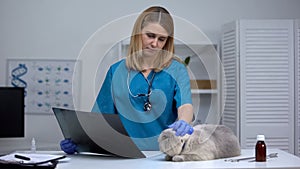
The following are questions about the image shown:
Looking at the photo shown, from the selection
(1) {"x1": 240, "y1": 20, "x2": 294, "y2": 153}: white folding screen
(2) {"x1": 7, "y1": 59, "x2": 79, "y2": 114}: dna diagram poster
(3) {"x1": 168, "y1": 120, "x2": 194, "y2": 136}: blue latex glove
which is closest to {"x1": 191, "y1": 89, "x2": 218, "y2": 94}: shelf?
(1) {"x1": 240, "y1": 20, "x2": 294, "y2": 153}: white folding screen

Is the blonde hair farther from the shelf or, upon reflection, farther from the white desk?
the shelf

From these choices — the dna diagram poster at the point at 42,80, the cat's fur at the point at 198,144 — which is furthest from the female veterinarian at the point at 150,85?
the dna diagram poster at the point at 42,80

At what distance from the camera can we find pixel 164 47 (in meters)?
2.00

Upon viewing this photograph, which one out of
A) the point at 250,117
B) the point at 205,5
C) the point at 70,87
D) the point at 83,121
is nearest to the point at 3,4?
the point at 70,87

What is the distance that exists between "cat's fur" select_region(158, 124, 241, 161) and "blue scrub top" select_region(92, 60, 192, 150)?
13.9 inches

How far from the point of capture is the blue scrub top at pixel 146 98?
204 centimetres

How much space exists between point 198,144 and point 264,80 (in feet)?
6.18

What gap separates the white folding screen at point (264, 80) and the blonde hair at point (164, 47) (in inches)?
55.4

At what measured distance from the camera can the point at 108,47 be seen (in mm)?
3633

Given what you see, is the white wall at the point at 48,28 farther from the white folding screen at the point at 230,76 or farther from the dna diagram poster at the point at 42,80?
the white folding screen at the point at 230,76

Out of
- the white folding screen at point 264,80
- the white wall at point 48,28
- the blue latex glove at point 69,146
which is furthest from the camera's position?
the white wall at point 48,28

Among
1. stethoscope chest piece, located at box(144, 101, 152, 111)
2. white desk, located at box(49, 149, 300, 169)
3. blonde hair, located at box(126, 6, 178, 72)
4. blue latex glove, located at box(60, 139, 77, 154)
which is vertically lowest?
white desk, located at box(49, 149, 300, 169)

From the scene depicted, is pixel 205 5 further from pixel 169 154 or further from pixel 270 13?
pixel 169 154

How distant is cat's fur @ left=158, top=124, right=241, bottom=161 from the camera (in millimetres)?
1564
